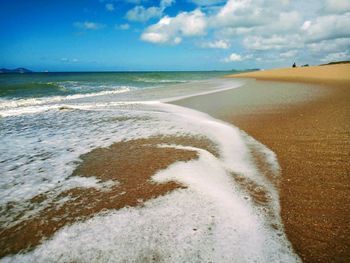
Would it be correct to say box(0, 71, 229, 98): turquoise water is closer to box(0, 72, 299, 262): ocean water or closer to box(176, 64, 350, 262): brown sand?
box(0, 72, 299, 262): ocean water

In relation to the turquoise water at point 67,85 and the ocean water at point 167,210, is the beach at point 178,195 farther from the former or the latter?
the turquoise water at point 67,85

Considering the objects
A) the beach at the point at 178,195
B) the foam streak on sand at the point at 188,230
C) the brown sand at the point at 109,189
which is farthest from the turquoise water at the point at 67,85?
the foam streak on sand at the point at 188,230

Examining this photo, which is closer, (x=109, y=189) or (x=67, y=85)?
(x=109, y=189)

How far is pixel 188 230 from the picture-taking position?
2842 mm

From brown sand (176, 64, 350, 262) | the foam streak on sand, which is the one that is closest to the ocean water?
the foam streak on sand

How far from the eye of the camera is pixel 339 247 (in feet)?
8.39

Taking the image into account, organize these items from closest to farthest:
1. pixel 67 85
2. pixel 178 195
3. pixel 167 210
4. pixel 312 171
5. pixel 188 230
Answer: pixel 188 230, pixel 167 210, pixel 178 195, pixel 312 171, pixel 67 85

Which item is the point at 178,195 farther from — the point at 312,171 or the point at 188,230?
the point at 312,171

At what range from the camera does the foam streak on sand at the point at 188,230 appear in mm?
2512

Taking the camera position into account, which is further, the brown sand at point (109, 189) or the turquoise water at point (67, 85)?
the turquoise water at point (67, 85)

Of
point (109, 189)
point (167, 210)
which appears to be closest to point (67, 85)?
point (109, 189)

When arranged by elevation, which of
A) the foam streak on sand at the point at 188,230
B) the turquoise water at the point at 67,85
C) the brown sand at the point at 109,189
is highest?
the foam streak on sand at the point at 188,230

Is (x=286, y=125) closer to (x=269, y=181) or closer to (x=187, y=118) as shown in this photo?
(x=187, y=118)

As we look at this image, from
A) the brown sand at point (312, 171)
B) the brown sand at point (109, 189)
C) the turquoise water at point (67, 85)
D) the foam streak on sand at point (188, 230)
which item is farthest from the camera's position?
the turquoise water at point (67, 85)
